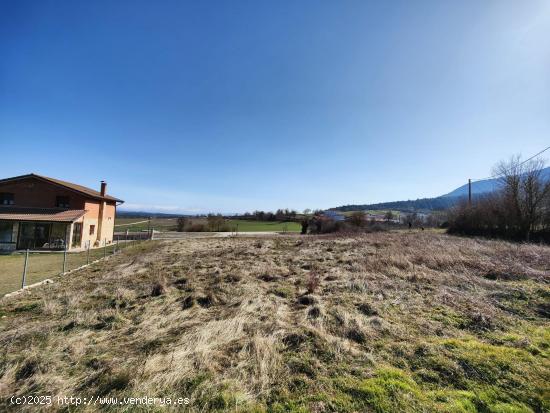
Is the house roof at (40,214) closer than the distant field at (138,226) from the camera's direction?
Yes

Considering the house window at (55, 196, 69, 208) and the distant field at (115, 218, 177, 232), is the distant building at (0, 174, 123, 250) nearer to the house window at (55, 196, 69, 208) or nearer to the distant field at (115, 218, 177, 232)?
the house window at (55, 196, 69, 208)

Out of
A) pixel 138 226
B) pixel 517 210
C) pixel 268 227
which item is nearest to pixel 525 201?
pixel 517 210

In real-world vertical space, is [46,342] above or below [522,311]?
below

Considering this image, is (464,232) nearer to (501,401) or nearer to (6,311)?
(501,401)

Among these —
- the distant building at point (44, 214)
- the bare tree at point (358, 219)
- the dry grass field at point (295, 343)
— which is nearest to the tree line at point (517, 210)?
the bare tree at point (358, 219)

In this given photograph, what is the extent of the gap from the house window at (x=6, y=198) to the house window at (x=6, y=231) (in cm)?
284

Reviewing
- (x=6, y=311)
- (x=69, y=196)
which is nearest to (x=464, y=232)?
(x=6, y=311)

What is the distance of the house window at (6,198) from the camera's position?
2228cm

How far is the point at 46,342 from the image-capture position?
4168 millimetres

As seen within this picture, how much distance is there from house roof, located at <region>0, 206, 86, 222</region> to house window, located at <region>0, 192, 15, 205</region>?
28.5 inches

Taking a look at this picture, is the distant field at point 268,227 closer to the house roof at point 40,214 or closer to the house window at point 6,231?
the house roof at point 40,214

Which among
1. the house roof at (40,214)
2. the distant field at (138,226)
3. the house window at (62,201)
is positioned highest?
the house window at (62,201)

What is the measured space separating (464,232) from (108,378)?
110ft

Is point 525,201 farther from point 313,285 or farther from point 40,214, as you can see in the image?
point 40,214
